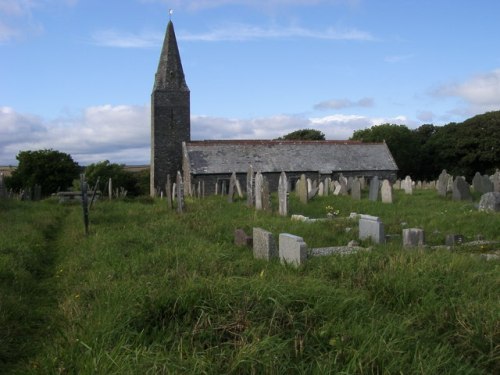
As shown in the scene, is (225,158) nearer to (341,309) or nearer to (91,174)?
(91,174)

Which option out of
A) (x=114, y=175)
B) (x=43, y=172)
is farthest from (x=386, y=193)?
(x=114, y=175)

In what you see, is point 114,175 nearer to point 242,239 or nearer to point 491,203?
point 491,203

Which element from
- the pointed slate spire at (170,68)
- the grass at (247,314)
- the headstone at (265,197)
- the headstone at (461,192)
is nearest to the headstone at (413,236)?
the grass at (247,314)

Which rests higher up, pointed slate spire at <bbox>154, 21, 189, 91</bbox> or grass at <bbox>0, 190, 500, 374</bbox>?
pointed slate spire at <bbox>154, 21, 189, 91</bbox>

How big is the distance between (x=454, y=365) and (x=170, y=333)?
214 cm

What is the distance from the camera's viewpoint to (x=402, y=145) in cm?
4784

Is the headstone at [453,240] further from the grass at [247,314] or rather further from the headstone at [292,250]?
the headstone at [292,250]

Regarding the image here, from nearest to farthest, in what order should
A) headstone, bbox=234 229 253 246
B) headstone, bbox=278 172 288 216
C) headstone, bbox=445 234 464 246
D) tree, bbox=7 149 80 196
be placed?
headstone, bbox=234 229 253 246 → headstone, bbox=445 234 464 246 → headstone, bbox=278 172 288 216 → tree, bbox=7 149 80 196

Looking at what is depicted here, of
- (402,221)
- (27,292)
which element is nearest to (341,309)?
(27,292)

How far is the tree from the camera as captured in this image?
160 feet

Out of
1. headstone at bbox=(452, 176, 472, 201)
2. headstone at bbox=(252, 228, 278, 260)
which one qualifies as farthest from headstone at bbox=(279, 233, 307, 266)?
headstone at bbox=(452, 176, 472, 201)

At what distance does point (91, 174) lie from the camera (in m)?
53.4

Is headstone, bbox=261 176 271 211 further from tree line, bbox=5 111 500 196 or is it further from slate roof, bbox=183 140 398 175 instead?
tree line, bbox=5 111 500 196

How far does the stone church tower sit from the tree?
1458 cm
